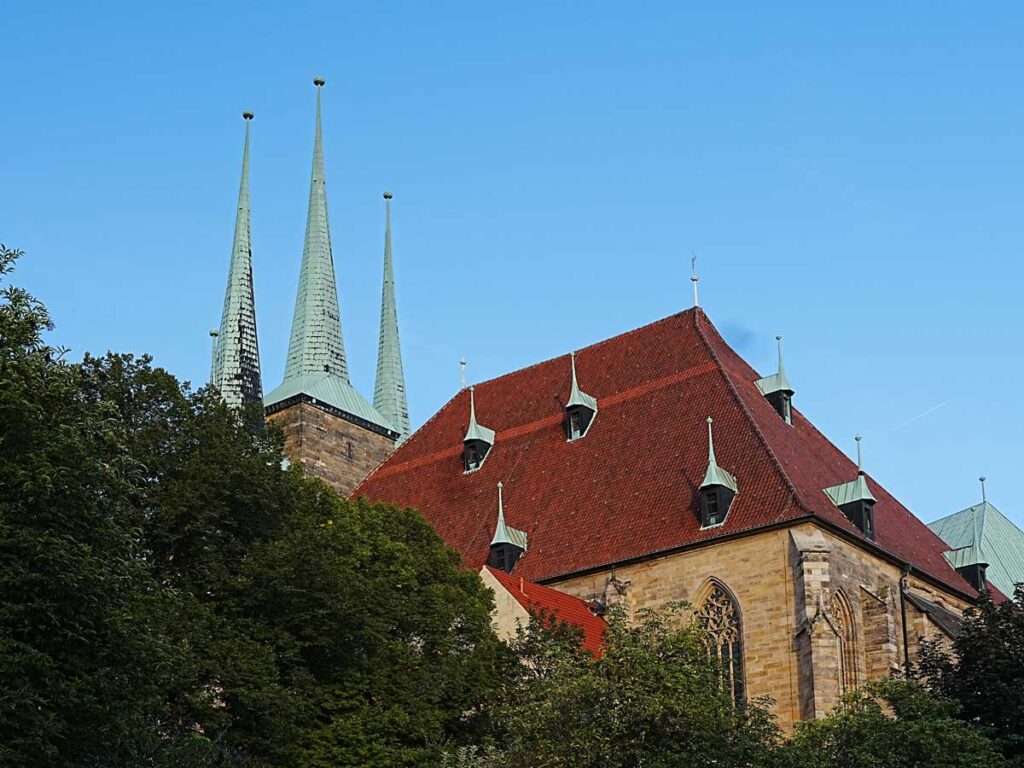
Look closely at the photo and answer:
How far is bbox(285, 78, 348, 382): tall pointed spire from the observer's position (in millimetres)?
41906

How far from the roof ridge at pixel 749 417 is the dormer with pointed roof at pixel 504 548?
4.89 meters

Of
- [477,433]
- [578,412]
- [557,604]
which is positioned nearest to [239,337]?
[477,433]

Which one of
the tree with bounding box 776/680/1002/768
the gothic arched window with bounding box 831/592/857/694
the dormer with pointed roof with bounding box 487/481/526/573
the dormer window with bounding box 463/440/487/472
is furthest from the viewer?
the dormer window with bounding box 463/440/487/472

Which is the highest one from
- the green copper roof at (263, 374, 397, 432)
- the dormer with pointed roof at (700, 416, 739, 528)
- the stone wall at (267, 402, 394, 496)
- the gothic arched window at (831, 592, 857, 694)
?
the green copper roof at (263, 374, 397, 432)

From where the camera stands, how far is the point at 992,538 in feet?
128

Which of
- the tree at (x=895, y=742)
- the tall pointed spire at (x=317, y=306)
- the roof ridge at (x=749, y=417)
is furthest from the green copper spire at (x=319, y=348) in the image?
the tree at (x=895, y=742)

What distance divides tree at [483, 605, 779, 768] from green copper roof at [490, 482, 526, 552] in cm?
975

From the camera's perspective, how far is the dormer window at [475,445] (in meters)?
34.5

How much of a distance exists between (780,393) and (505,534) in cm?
615

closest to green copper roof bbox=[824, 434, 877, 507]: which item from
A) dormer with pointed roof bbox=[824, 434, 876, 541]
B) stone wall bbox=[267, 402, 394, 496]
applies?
dormer with pointed roof bbox=[824, 434, 876, 541]

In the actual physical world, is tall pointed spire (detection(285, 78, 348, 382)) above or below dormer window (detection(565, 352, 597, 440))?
above

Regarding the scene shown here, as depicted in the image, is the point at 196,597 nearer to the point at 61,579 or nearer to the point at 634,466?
the point at 61,579

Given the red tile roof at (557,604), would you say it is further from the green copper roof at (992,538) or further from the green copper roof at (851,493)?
the green copper roof at (992,538)

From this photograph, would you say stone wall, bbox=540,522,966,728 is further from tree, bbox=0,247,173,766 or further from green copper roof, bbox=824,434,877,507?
tree, bbox=0,247,173,766
